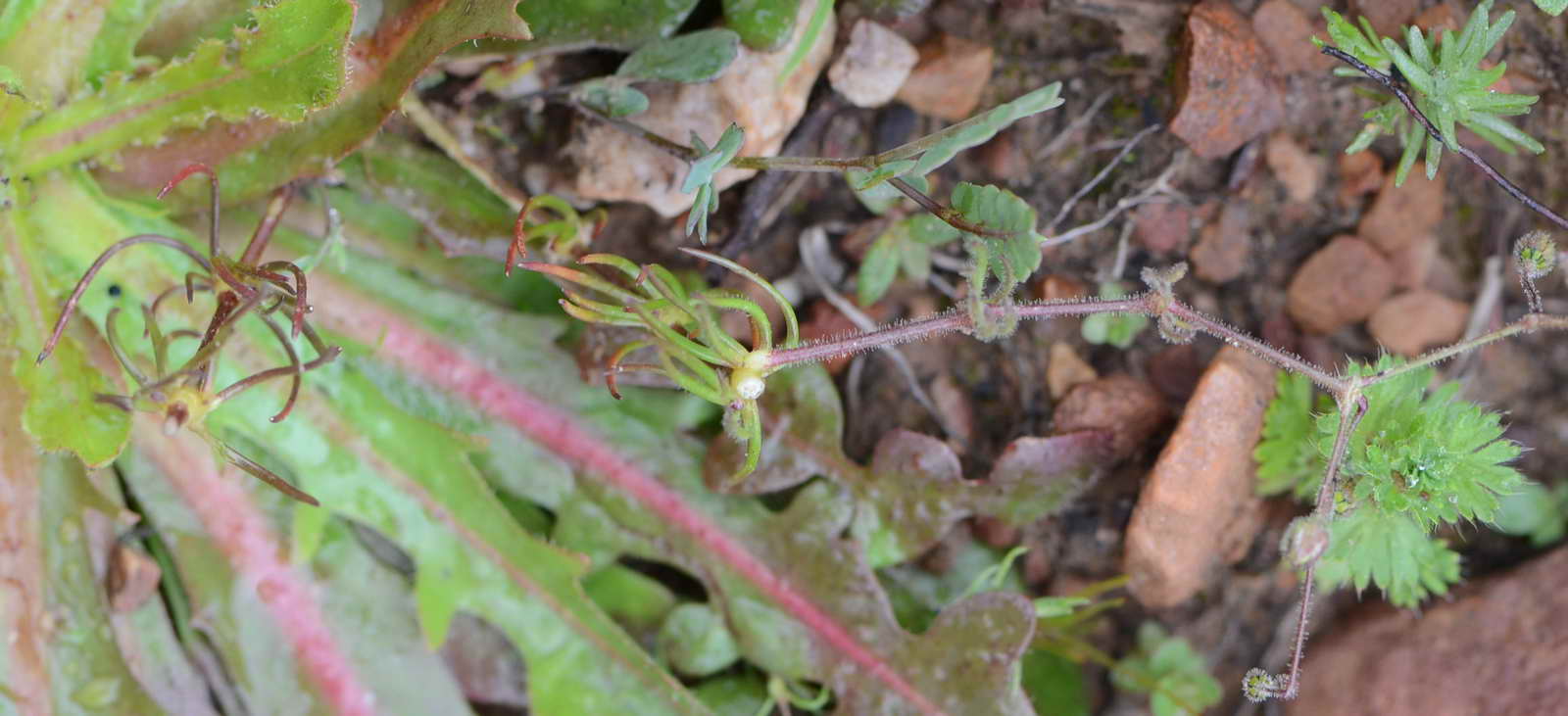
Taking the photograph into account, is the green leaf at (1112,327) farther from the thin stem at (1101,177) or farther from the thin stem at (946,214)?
the thin stem at (946,214)

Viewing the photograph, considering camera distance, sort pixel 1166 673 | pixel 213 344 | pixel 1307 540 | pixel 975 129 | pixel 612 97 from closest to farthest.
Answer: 1. pixel 975 129
2. pixel 1307 540
3. pixel 213 344
4. pixel 612 97
5. pixel 1166 673

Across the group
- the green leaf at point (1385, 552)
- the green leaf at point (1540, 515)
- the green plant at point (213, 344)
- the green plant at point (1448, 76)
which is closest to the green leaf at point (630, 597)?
the green plant at point (213, 344)

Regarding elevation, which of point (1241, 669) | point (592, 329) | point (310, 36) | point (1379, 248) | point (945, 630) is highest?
point (310, 36)

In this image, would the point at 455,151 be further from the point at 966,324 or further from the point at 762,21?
the point at 966,324

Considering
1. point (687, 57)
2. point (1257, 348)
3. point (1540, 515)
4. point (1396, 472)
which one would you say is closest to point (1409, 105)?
point (1257, 348)

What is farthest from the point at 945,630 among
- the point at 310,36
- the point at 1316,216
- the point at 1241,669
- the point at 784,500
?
the point at 310,36

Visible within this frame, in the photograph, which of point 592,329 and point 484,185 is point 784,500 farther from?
point 484,185

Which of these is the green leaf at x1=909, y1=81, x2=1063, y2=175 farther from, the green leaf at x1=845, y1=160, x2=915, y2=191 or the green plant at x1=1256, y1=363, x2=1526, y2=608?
the green plant at x1=1256, y1=363, x2=1526, y2=608
